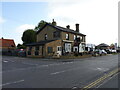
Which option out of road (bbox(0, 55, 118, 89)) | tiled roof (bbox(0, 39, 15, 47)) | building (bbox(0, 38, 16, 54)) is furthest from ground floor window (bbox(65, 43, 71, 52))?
tiled roof (bbox(0, 39, 15, 47))

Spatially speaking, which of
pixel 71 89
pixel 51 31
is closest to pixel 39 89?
pixel 71 89

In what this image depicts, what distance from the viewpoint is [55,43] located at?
3184 cm

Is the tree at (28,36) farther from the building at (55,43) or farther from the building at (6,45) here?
the building at (55,43)

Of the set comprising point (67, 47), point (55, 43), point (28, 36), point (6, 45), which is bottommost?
point (67, 47)

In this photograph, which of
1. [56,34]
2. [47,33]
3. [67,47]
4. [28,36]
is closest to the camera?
[56,34]

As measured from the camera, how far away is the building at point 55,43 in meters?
30.8

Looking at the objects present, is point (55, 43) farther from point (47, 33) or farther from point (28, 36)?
point (28, 36)

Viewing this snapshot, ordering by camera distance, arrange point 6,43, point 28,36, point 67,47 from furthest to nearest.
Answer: point 28,36 → point 6,43 → point 67,47

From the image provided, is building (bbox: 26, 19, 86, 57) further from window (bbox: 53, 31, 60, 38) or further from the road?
the road

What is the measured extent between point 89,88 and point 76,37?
3301 cm

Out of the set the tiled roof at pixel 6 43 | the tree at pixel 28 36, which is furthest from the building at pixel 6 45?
the tree at pixel 28 36

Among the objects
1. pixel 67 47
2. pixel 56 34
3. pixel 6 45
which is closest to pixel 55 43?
pixel 56 34

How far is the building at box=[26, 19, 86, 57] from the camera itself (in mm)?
30797

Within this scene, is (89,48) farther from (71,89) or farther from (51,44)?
(71,89)
